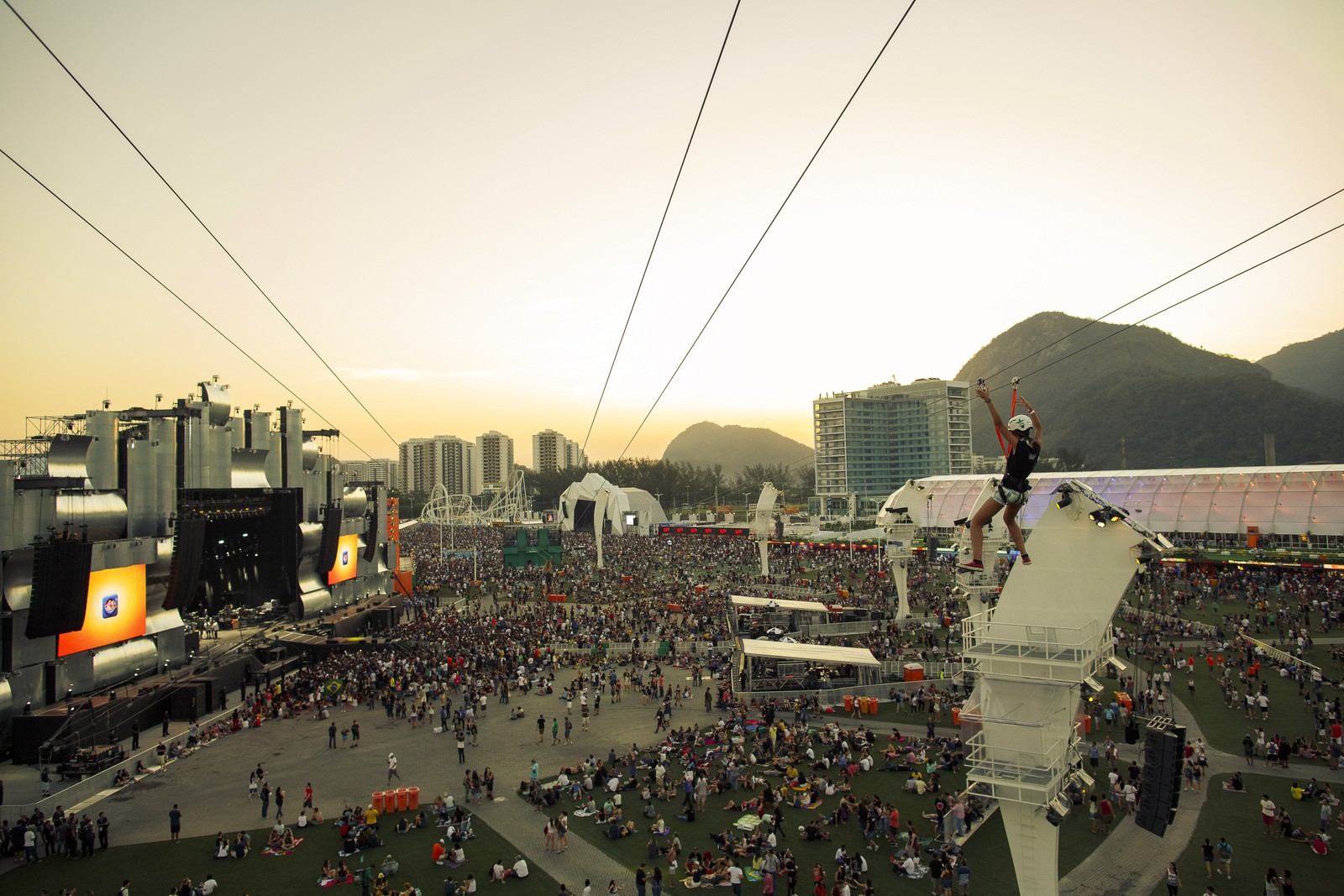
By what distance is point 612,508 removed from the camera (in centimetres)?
8994

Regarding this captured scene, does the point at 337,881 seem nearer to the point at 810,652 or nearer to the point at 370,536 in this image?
the point at 810,652

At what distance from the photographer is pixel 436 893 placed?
1386 cm

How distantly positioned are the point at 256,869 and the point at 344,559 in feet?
106

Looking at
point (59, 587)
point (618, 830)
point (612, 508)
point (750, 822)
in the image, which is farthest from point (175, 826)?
point (612, 508)

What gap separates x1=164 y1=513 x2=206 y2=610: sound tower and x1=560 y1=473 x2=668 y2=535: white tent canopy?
60.7m

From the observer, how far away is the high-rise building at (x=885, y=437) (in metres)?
140

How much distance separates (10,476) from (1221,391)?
16804cm

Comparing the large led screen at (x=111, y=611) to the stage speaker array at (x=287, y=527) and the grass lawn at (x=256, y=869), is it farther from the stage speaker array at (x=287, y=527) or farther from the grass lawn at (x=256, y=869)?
the stage speaker array at (x=287, y=527)

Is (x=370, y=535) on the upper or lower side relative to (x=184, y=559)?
lower

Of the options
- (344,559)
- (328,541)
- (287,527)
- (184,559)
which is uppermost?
(287,527)

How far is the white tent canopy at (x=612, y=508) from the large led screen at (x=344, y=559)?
146ft

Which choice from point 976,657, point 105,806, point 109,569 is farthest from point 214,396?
point 976,657

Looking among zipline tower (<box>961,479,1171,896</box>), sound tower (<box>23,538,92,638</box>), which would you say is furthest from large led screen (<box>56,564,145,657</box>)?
zipline tower (<box>961,479,1171,896</box>)

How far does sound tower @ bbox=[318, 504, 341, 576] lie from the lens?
42500 mm
